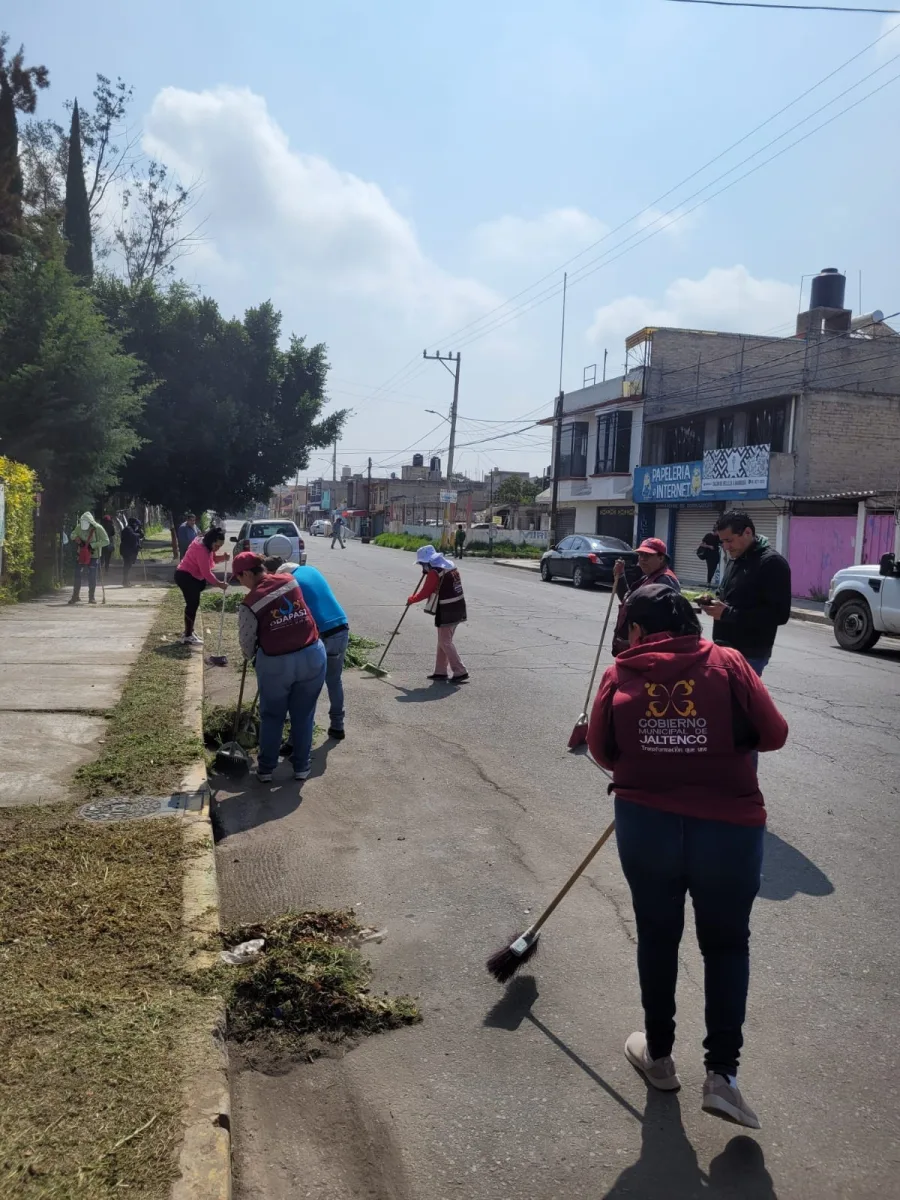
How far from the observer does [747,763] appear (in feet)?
10.4

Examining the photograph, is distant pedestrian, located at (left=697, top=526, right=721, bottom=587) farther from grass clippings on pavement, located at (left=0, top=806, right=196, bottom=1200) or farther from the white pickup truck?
grass clippings on pavement, located at (left=0, top=806, right=196, bottom=1200)

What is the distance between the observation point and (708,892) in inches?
124

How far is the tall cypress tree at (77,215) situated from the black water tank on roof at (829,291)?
86.2 feet

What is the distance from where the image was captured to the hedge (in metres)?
17.4

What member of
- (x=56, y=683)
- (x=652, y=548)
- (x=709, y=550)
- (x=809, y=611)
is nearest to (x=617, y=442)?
(x=709, y=550)

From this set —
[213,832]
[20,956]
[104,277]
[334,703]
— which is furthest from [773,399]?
[20,956]

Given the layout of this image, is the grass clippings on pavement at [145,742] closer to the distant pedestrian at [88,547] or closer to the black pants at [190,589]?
the black pants at [190,589]

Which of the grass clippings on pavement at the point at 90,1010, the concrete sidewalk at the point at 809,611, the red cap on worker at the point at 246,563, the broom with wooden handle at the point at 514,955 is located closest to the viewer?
the grass clippings on pavement at the point at 90,1010

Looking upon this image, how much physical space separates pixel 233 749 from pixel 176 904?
9.32ft

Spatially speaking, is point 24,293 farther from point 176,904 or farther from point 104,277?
point 176,904

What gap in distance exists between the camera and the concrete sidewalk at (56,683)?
6.69 m

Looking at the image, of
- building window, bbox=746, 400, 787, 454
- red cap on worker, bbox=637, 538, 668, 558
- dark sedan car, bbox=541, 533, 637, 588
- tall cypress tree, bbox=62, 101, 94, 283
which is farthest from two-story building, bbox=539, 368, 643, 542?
red cap on worker, bbox=637, 538, 668, 558

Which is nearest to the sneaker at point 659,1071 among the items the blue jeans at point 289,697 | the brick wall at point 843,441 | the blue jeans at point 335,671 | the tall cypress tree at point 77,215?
the blue jeans at point 289,697

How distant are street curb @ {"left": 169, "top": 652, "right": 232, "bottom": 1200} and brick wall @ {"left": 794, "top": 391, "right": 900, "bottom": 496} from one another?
27.6 metres
